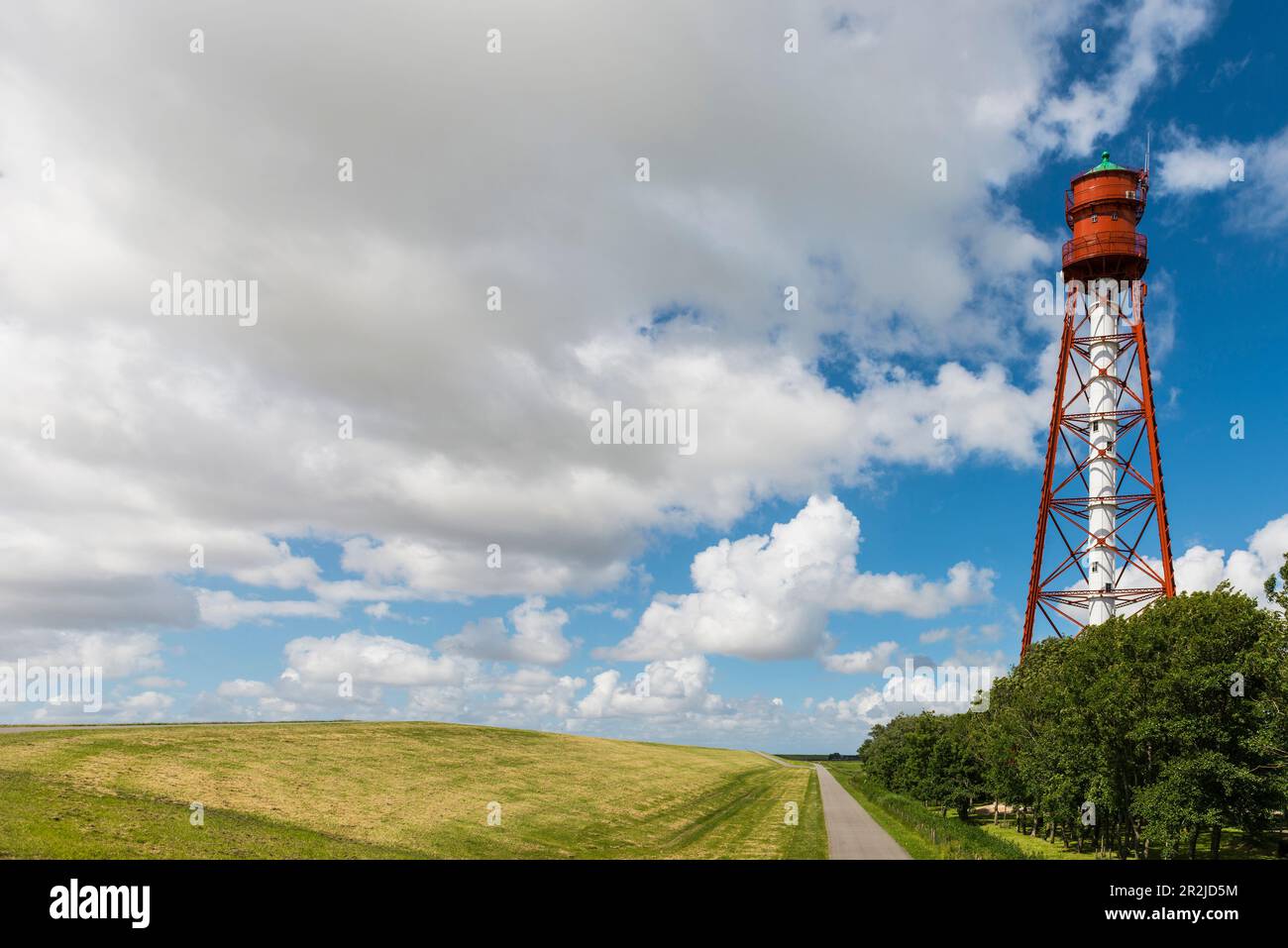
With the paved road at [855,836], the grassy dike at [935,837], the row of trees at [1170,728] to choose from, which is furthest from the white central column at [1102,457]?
the paved road at [855,836]

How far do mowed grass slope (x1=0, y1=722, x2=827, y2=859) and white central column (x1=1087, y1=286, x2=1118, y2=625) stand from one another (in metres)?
30.6

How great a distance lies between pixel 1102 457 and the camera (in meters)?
65.9

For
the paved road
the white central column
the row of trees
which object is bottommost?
the paved road

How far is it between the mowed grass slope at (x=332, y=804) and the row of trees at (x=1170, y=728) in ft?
49.1

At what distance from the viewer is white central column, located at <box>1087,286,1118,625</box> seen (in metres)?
64.1

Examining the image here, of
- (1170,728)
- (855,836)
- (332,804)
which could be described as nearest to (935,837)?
(855,836)

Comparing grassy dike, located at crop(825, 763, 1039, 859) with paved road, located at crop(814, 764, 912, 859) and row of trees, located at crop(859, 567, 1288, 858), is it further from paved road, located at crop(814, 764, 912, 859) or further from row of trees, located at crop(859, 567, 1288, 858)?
row of trees, located at crop(859, 567, 1288, 858)

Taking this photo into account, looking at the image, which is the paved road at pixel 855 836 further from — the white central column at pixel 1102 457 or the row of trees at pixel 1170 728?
the white central column at pixel 1102 457

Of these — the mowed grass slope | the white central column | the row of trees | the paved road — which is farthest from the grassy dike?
the white central column

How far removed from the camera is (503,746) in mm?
87750

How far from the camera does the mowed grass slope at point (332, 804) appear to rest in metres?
31.7
